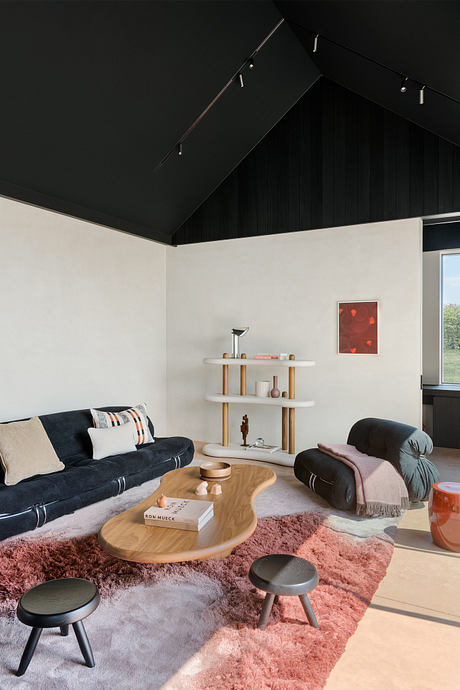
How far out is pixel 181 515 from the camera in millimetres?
2645

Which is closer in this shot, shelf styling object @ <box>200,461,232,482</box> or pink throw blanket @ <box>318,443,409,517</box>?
shelf styling object @ <box>200,461,232,482</box>

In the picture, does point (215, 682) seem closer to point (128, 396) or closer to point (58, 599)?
point (58, 599)

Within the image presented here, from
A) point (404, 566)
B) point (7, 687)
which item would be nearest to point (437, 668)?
point (404, 566)

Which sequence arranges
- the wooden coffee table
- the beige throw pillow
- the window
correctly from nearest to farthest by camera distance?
the wooden coffee table, the beige throw pillow, the window

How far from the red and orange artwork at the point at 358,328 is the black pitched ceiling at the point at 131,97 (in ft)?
8.06

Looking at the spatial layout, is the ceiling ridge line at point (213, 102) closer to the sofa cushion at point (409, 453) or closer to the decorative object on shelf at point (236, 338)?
the decorative object on shelf at point (236, 338)

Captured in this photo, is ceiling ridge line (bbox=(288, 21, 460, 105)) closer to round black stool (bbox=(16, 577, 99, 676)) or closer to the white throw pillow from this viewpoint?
the white throw pillow

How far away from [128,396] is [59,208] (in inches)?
95.9

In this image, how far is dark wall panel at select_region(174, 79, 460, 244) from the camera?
16.9 ft

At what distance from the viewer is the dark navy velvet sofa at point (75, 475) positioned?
3428 millimetres

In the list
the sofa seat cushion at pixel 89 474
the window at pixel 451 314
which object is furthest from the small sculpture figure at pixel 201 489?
the window at pixel 451 314

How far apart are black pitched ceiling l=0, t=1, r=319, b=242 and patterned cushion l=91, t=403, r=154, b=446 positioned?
2191 millimetres

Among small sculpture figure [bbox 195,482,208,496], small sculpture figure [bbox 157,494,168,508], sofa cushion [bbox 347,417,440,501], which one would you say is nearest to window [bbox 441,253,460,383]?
sofa cushion [bbox 347,417,440,501]

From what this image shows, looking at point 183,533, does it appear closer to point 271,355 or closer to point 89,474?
point 89,474
